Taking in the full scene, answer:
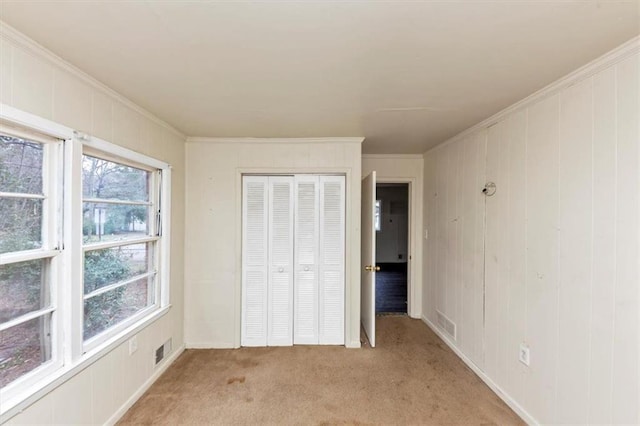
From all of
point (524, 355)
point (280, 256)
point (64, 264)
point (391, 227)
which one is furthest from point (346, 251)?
point (391, 227)

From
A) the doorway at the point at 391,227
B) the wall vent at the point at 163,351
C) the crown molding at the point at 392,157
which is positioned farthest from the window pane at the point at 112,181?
the doorway at the point at 391,227

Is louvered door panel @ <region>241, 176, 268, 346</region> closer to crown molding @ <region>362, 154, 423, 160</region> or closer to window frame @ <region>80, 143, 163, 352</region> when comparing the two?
window frame @ <region>80, 143, 163, 352</region>

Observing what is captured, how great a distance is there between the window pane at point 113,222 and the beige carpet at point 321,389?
1297mm

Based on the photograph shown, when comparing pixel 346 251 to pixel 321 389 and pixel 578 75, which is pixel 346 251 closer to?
pixel 321 389

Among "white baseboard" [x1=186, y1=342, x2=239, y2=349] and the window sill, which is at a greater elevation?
the window sill

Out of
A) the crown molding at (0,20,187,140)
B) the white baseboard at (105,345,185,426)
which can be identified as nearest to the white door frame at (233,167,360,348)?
the white baseboard at (105,345,185,426)

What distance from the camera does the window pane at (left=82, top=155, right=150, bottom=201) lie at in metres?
1.84

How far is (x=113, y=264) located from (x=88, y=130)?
972 mm

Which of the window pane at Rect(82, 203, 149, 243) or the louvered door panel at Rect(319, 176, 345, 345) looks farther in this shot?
the louvered door panel at Rect(319, 176, 345, 345)

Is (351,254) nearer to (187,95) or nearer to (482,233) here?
(482,233)

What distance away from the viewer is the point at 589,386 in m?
1.54

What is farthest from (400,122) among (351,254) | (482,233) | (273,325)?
(273,325)

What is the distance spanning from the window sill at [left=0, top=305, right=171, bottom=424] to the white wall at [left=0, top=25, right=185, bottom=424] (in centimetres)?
3

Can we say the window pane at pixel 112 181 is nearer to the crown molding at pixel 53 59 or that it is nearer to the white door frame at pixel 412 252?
the crown molding at pixel 53 59
